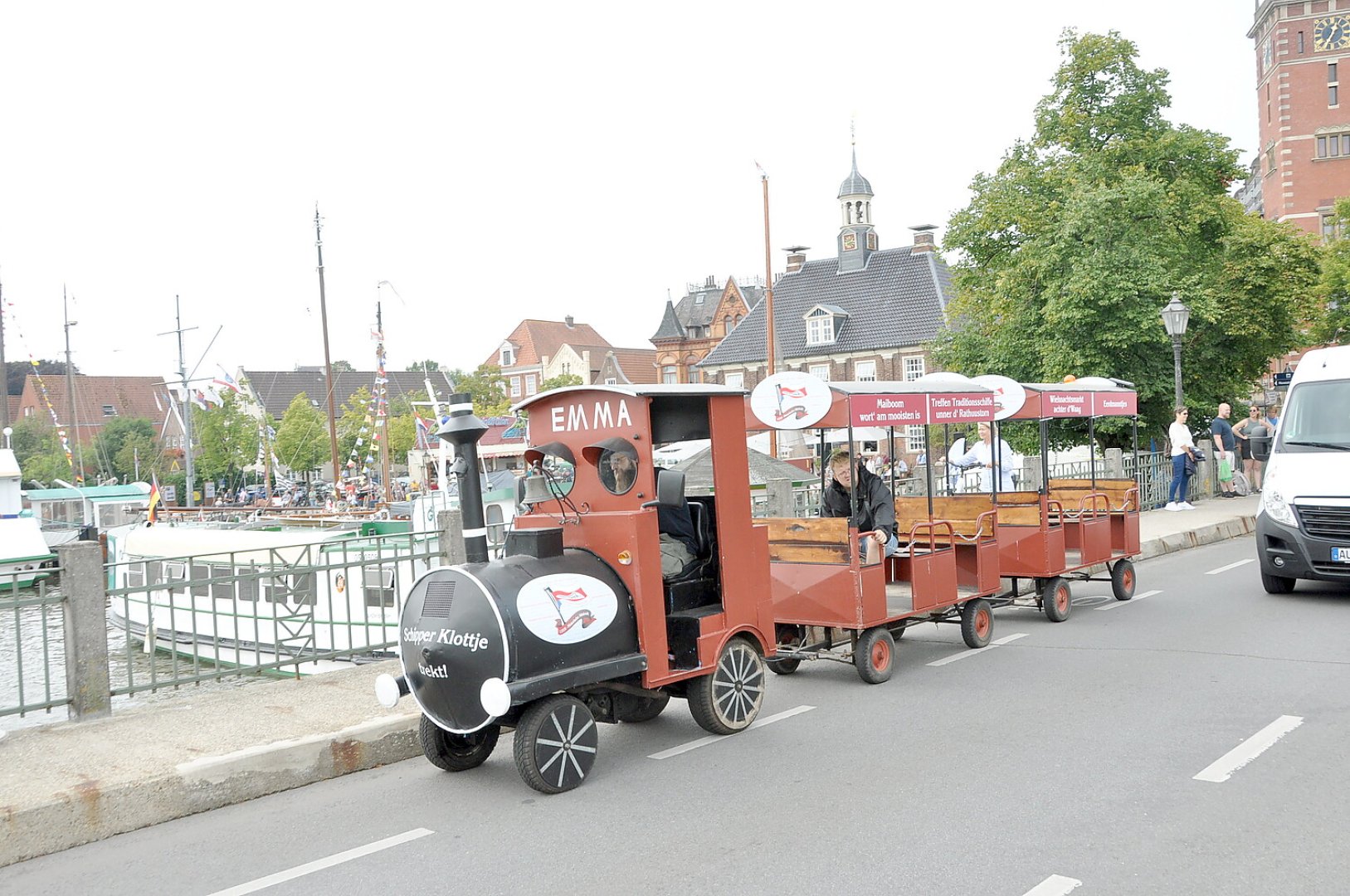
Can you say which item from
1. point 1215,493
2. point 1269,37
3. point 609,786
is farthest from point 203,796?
point 1269,37

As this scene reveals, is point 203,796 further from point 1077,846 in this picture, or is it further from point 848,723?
point 1077,846

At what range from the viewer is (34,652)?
648 inches

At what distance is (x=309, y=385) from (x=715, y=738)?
10346 centimetres

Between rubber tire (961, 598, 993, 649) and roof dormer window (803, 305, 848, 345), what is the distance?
187 ft

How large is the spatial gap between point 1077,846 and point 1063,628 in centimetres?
671

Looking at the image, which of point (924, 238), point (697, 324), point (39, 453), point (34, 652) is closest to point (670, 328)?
point (697, 324)

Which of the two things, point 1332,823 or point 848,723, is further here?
point 848,723

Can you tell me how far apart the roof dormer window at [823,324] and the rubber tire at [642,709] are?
197ft

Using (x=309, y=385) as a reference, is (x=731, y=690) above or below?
below

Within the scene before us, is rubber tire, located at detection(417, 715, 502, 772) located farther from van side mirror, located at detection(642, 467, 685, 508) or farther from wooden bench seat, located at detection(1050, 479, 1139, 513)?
wooden bench seat, located at detection(1050, 479, 1139, 513)

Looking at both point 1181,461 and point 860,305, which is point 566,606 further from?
point 860,305

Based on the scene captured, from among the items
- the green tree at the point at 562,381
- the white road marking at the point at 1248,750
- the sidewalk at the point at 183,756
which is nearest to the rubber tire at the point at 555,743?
the sidewalk at the point at 183,756

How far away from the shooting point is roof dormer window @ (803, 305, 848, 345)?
2625 inches

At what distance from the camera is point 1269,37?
7188cm
